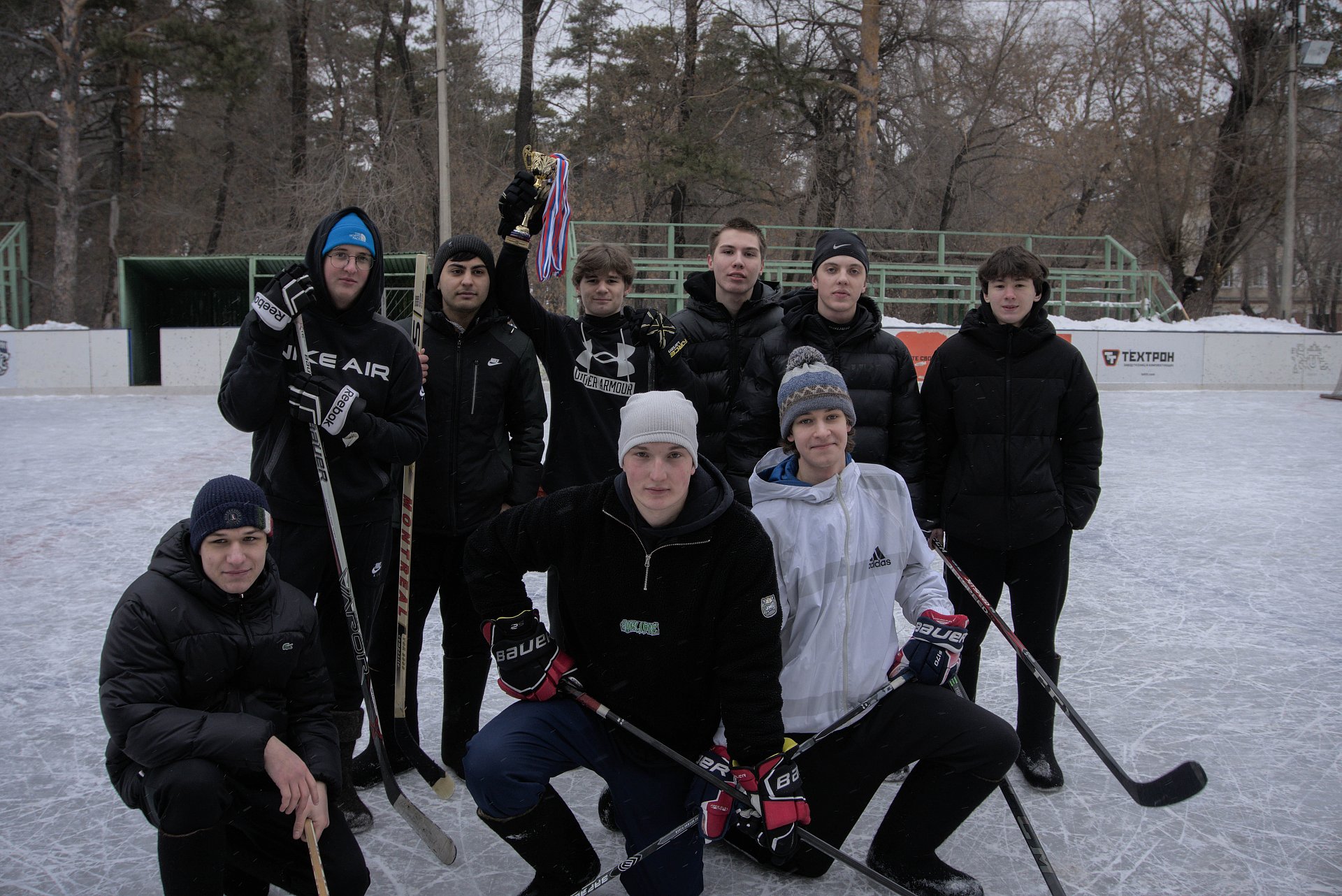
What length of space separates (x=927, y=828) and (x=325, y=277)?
199 cm

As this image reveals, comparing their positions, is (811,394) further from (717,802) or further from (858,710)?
(717,802)

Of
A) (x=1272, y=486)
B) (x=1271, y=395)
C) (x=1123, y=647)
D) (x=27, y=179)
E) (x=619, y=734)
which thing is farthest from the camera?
(x=27, y=179)

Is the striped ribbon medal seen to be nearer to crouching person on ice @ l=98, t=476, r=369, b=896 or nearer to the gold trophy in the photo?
the gold trophy

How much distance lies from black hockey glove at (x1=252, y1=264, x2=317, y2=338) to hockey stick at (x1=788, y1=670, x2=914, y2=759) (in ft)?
5.21

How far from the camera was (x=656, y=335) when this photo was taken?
9.62 ft

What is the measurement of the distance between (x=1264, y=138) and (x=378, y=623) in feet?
83.1

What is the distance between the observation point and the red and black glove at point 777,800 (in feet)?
6.43

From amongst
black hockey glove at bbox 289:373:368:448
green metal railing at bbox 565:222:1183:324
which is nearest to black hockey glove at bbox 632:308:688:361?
black hockey glove at bbox 289:373:368:448

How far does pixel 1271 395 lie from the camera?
13164 millimetres

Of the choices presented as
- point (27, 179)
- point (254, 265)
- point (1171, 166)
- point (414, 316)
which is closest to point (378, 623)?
point (414, 316)

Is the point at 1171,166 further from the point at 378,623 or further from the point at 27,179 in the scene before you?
the point at 27,179

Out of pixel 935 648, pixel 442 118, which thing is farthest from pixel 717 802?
pixel 442 118

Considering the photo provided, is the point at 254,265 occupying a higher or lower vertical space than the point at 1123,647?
higher

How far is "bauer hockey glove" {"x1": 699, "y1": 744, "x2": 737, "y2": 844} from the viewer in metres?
2.03
